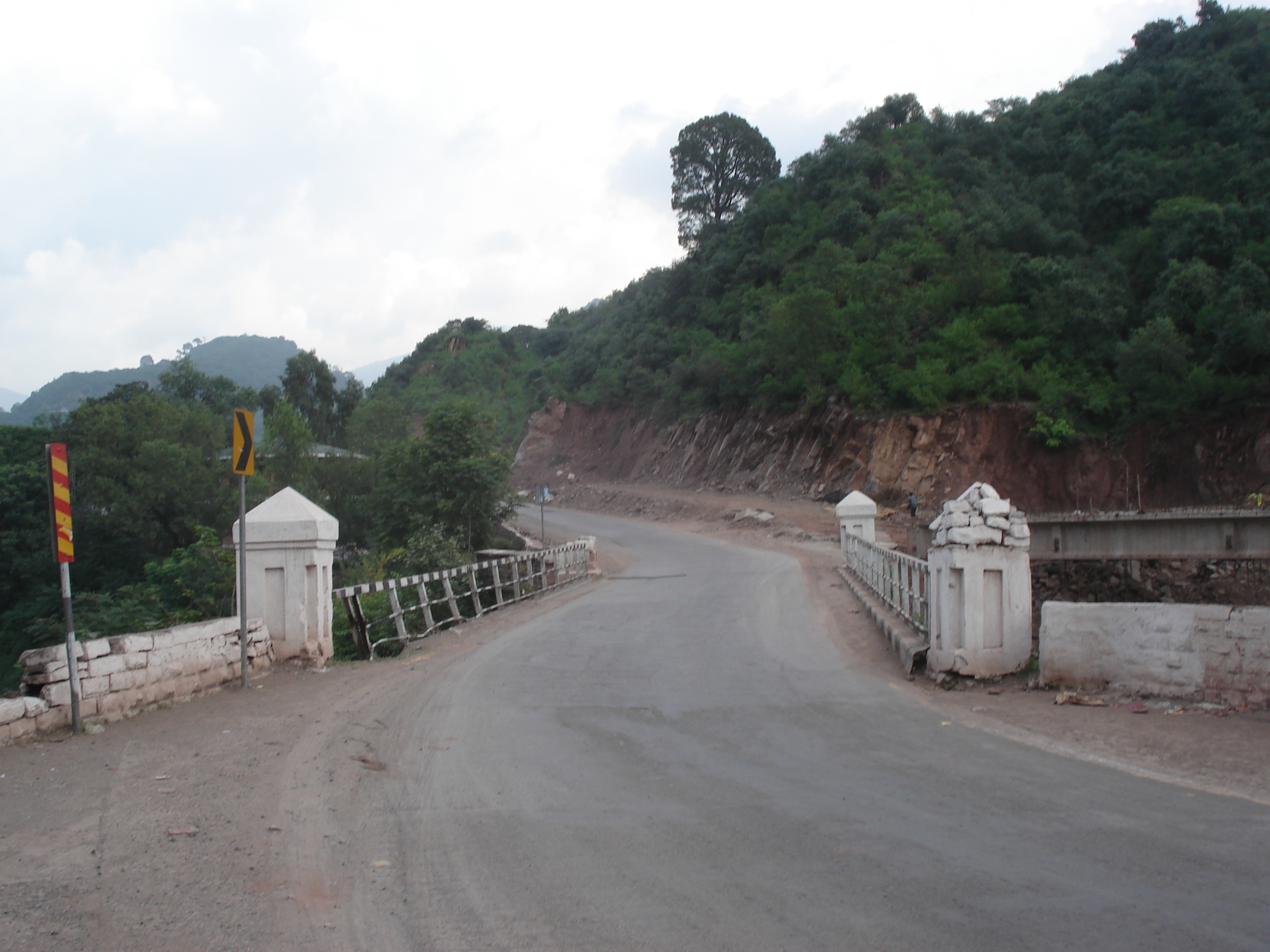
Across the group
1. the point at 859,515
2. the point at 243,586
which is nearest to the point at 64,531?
the point at 243,586

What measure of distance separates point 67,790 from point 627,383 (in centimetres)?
5746

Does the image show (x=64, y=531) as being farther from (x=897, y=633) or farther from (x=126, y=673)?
(x=897, y=633)

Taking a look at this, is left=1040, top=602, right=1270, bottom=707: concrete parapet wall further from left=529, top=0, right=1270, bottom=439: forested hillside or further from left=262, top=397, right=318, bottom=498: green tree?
left=262, top=397, right=318, bottom=498: green tree

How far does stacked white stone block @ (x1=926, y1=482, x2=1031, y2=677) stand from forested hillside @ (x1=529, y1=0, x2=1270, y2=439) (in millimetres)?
30928

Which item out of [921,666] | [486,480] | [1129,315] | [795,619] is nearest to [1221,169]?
[1129,315]

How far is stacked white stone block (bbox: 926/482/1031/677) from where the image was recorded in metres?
8.73

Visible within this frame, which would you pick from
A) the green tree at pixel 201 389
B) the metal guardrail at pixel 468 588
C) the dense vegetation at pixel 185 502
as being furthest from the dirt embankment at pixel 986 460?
the green tree at pixel 201 389

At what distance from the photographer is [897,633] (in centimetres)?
1101

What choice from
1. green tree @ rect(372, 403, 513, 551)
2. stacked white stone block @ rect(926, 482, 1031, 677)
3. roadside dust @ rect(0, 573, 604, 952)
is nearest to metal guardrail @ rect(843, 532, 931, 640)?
stacked white stone block @ rect(926, 482, 1031, 677)

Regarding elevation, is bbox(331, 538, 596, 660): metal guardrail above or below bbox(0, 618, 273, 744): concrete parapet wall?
below

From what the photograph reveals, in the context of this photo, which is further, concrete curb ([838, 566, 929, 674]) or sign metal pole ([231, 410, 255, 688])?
concrete curb ([838, 566, 929, 674])

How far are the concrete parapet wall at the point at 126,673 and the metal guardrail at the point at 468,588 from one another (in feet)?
9.45

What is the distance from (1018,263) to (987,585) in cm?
3759

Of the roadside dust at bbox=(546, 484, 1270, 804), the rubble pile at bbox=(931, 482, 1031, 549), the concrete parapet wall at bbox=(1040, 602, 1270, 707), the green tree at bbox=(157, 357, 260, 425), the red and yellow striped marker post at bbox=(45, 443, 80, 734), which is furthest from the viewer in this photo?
the green tree at bbox=(157, 357, 260, 425)
